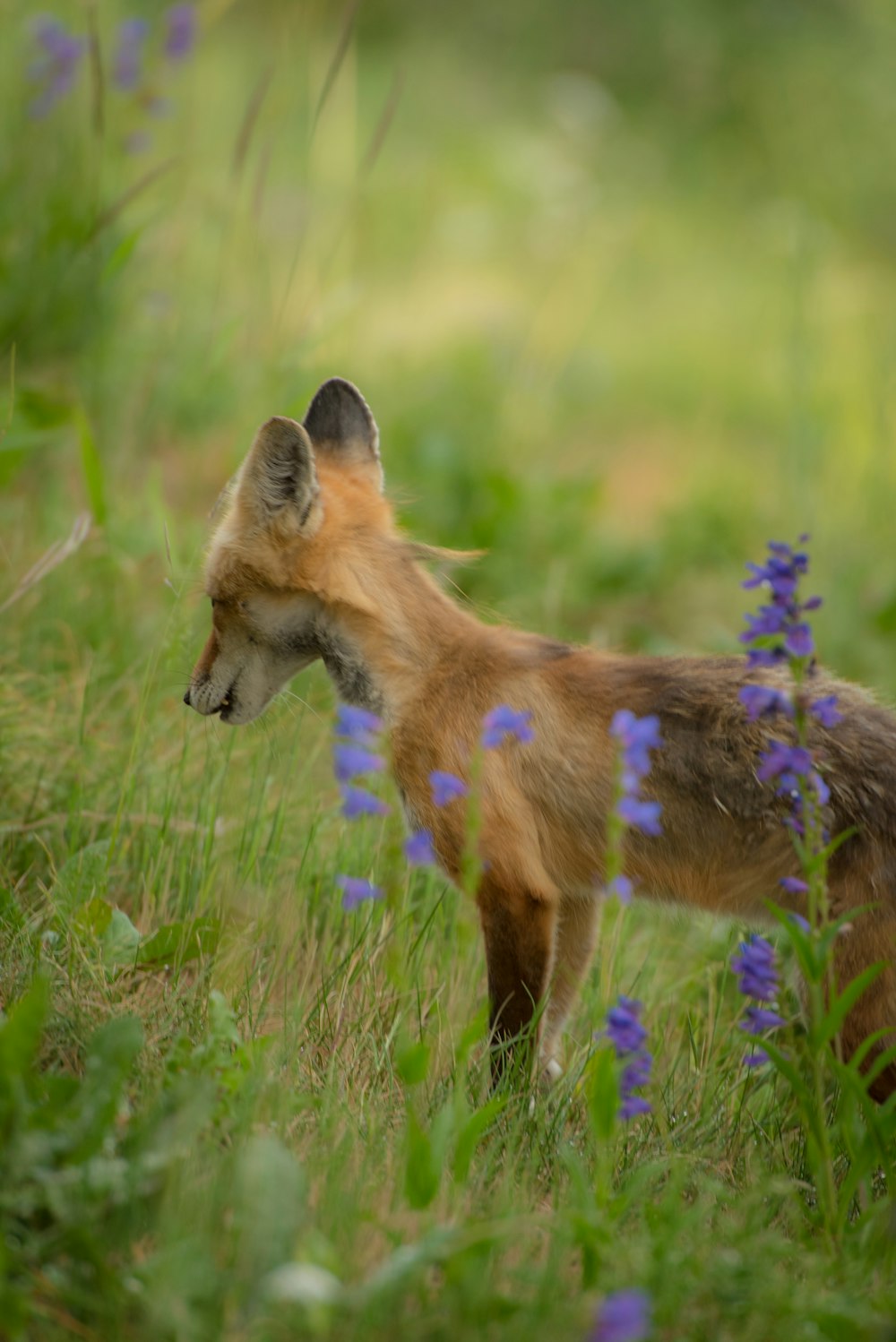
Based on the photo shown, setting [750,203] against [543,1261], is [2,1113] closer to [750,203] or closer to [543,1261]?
[543,1261]

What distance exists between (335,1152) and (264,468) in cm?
191

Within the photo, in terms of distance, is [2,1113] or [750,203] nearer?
[2,1113]

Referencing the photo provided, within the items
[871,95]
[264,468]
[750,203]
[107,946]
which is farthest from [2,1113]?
[871,95]

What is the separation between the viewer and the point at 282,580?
3973mm

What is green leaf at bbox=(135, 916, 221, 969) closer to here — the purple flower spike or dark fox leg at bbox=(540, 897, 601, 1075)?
dark fox leg at bbox=(540, 897, 601, 1075)

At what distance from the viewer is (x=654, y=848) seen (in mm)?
3879

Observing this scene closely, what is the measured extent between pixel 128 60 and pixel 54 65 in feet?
1.72

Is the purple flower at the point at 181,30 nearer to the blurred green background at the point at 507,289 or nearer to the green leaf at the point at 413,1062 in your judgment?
the blurred green background at the point at 507,289

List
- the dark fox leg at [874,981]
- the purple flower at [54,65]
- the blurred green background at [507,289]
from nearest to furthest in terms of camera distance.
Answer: the dark fox leg at [874,981], the blurred green background at [507,289], the purple flower at [54,65]

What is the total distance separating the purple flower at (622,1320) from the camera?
86.3 inches

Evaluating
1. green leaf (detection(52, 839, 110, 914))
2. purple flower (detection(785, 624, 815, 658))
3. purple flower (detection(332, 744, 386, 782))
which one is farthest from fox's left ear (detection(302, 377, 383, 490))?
purple flower (detection(332, 744, 386, 782))

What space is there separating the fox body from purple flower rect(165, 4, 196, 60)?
3.73 meters

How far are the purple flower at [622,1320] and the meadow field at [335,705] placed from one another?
1 cm

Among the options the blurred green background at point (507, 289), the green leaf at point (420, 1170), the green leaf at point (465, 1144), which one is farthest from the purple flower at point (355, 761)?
the blurred green background at point (507, 289)
